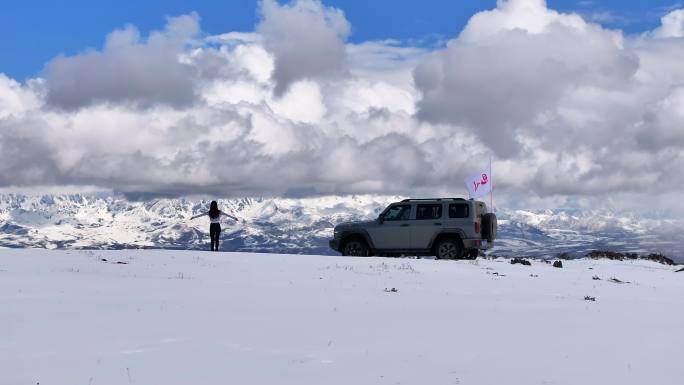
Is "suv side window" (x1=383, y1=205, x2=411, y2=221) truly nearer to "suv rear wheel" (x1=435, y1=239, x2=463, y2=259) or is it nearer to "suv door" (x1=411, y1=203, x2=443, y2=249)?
"suv door" (x1=411, y1=203, x2=443, y2=249)

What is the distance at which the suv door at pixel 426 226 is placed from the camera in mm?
26516

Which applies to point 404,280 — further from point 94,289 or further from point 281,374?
point 281,374

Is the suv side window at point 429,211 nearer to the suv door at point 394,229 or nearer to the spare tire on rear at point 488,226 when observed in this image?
the suv door at point 394,229

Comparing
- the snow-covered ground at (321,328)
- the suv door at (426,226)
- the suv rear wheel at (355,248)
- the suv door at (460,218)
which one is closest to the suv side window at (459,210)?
the suv door at (460,218)

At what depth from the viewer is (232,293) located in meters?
15.3

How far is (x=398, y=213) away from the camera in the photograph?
27.0 metres

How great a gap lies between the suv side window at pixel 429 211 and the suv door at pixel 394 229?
375 mm

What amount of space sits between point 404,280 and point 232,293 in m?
5.41

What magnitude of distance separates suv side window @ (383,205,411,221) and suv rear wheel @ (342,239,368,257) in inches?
51.1

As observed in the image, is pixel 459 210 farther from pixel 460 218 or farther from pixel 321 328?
pixel 321 328

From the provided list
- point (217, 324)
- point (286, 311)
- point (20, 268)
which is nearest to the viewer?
point (217, 324)

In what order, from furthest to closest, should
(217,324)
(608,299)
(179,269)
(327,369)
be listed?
(179,269) → (608,299) → (217,324) → (327,369)

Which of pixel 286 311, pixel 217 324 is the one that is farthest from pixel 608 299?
pixel 217 324

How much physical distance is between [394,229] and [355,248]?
5.30 ft
